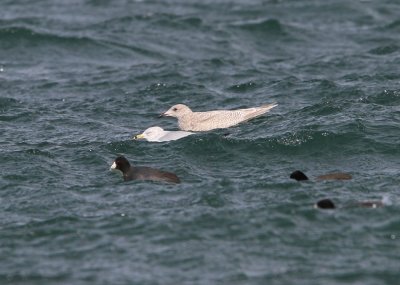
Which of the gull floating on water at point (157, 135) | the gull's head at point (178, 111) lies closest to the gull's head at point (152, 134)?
the gull floating on water at point (157, 135)

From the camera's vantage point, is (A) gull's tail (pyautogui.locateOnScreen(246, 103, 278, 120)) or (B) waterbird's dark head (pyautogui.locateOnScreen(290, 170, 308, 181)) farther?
(A) gull's tail (pyautogui.locateOnScreen(246, 103, 278, 120))

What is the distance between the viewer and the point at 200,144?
16375 millimetres

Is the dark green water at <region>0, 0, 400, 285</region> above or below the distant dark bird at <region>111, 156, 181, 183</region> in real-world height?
below

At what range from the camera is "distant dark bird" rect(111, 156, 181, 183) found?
1404 centimetres

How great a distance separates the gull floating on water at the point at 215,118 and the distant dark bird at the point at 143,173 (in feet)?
10.1

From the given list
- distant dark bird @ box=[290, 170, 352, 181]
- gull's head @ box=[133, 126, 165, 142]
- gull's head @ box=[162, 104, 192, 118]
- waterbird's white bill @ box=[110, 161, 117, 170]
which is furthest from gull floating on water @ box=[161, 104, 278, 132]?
distant dark bird @ box=[290, 170, 352, 181]

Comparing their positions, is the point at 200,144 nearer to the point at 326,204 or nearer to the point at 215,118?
the point at 215,118

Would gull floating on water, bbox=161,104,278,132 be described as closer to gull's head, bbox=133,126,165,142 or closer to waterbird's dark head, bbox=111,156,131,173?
gull's head, bbox=133,126,165,142

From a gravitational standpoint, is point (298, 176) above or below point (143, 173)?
below

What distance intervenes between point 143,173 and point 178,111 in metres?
4.11

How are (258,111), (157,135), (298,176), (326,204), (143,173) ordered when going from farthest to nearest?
1. (258,111)
2. (157,135)
3. (143,173)
4. (298,176)
5. (326,204)

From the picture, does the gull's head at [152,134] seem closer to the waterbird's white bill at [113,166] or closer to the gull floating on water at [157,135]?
the gull floating on water at [157,135]

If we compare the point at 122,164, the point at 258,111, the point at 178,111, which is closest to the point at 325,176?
the point at 122,164

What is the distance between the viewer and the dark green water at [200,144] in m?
11.5
